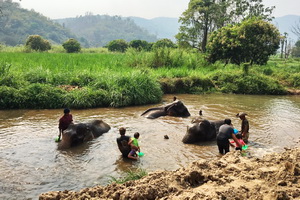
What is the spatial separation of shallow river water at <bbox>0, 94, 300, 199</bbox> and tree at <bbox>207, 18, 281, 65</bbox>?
11.0m

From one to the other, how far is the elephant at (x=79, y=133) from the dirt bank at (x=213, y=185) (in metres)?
2.75

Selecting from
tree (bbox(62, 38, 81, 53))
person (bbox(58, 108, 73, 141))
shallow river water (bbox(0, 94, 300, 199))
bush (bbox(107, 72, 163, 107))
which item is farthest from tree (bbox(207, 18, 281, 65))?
tree (bbox(62, 38, 81, 53))

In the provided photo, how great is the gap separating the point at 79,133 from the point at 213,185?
4.15m

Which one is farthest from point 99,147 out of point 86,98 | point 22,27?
point 22,27

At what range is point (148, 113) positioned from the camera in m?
10.1

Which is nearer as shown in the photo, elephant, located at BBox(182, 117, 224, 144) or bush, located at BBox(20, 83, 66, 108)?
elephant, located at BBox(182, 117, 224, 144)

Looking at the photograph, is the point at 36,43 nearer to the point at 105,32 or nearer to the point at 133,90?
the point at 133,90

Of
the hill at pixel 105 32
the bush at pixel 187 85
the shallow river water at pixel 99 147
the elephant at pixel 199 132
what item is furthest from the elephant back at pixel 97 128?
the hill at pixel 105 32

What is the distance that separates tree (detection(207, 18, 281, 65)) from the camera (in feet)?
69.8

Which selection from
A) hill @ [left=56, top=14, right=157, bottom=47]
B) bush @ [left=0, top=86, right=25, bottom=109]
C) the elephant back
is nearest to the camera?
the elephant back

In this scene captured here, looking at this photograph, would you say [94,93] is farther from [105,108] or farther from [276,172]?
[276,172]

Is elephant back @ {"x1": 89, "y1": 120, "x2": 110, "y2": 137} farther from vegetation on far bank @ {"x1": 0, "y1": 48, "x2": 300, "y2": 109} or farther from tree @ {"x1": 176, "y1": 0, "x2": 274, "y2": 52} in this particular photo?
tree @ {"x1": 176, "y1": 0, "x2": 274, "y2": 52}

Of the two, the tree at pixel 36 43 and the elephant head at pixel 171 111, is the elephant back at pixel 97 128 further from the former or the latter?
the tree at pixel 36 43

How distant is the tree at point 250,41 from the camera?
69.8 feet
